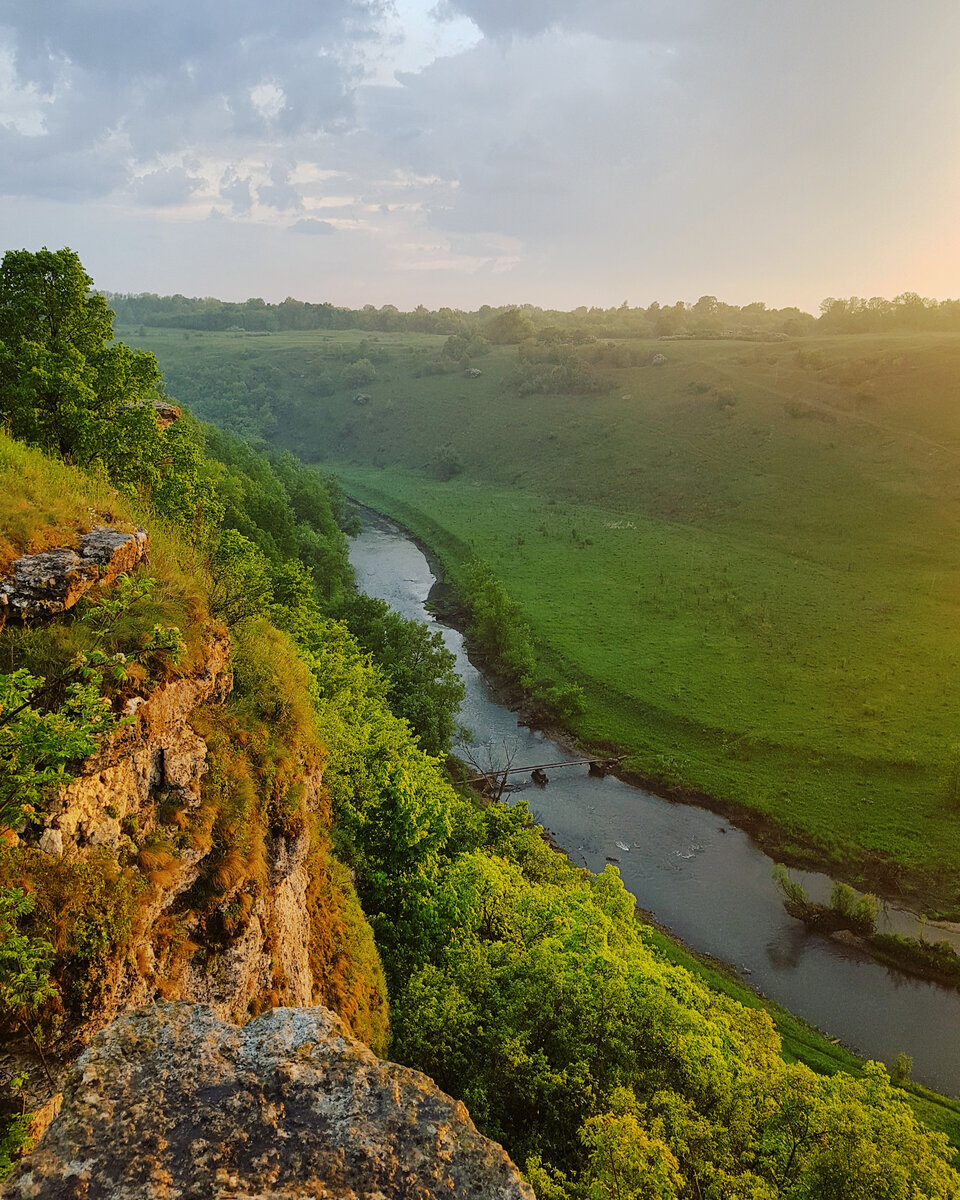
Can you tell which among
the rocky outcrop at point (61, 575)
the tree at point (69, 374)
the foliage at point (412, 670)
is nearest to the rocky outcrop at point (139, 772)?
the rocky outcrop at point (61, 575)

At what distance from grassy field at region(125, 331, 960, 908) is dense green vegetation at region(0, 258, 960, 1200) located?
22920 millimetres

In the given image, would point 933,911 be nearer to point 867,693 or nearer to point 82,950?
point 867,693

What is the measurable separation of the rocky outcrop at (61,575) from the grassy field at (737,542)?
41597 mm

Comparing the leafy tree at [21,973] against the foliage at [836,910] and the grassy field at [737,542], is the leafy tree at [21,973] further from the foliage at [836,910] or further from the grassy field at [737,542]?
the grassy field at [737,542]

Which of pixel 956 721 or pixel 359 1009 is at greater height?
pixel 359 1009

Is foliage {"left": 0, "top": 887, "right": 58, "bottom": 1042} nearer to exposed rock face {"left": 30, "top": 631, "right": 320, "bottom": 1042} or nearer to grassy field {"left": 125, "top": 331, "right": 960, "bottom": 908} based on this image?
exposed rock face {"left": 30, "top": 631, "right": 320, "bottom": 1042}

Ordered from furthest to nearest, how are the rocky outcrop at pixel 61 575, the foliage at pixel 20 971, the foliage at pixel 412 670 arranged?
the foliage at pixel 412 670 → the rocky outcrop at pixel 61 575 → the foliage at pixel 20 971

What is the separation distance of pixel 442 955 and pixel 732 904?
2392 centimetres

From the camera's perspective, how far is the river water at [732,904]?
102 ft

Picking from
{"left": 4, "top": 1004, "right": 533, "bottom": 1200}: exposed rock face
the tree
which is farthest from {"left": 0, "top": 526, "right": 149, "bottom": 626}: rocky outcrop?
the tree

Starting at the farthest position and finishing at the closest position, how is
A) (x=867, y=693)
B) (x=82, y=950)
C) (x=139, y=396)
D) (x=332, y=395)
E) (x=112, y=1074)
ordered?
(x=332, y=395), (x=867, y=693), (x=139, y=396), (x=82, y=950), (x=112, y=1074)

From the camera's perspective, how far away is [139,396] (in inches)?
800

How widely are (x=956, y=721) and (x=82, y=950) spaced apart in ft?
183

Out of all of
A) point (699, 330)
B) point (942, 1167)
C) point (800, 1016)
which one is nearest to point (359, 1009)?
point (942, 1167)
